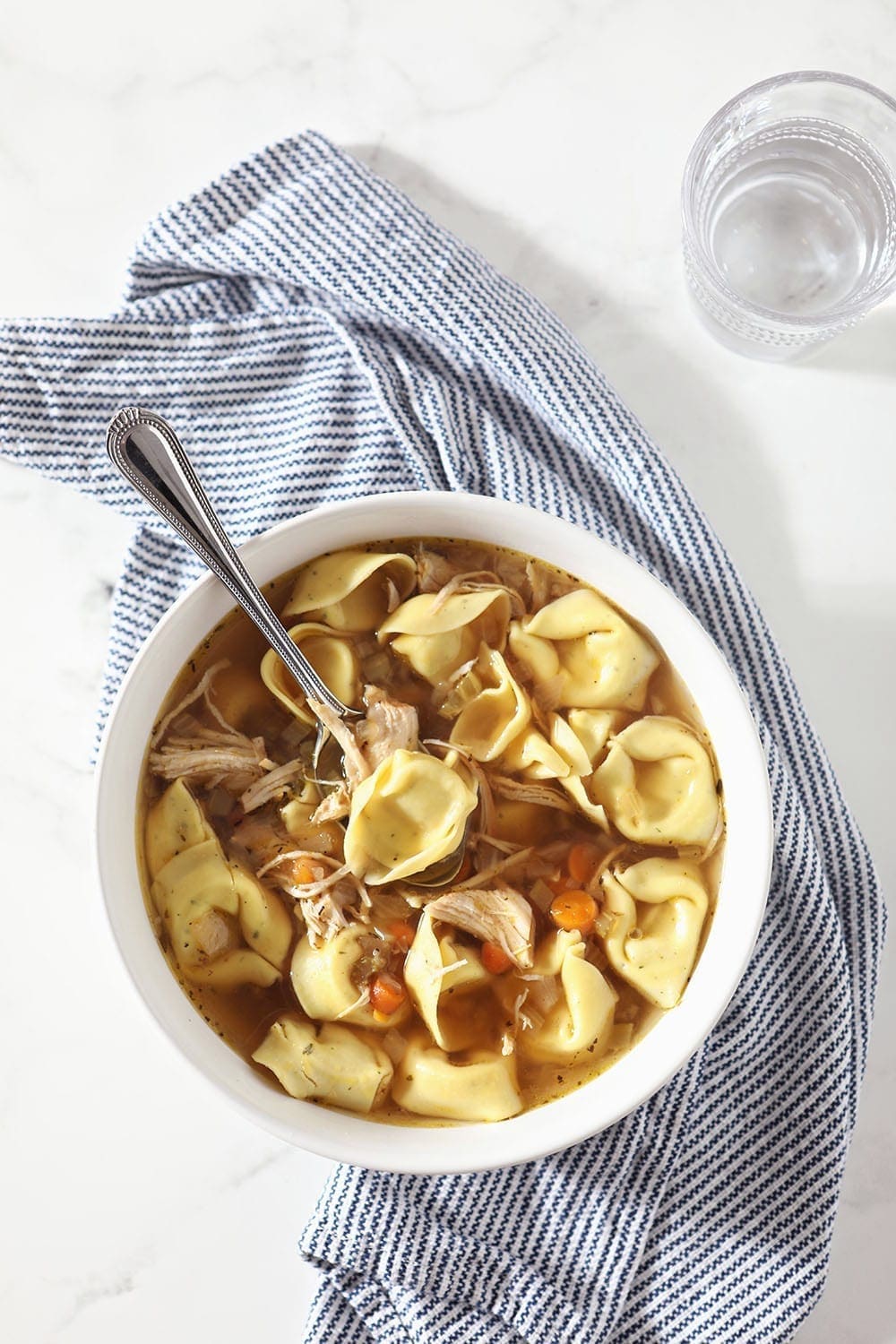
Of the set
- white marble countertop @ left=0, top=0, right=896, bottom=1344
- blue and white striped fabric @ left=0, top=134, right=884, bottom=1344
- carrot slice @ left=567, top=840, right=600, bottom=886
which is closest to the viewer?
carrot slice @ left=567, top=840, right=600, bottom=886

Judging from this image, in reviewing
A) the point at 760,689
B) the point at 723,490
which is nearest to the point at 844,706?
the point at 760,689

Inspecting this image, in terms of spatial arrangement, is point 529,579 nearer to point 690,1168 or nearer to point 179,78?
point 690,1168

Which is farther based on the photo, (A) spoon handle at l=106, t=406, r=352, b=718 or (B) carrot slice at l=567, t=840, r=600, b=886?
(B) carrot slice at l=567, t=840, r=600, b=886

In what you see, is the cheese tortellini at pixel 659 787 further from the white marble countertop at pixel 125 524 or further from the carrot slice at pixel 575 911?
the white marble countertop at pixel 125 524

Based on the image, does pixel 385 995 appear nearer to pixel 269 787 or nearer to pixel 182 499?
pixel 269 787

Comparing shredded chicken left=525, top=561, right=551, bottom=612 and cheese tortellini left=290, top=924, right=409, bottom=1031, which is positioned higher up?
shredded chicken left=525, top=561, right=551, bottom=612

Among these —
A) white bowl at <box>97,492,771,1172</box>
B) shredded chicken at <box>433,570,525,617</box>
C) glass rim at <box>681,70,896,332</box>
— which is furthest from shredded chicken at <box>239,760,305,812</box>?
glass rim at <box>681,70,896,332</box>

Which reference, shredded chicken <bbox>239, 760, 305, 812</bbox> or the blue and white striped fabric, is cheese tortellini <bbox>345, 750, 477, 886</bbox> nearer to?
shredded chicken <bbox>239, 760, 305, 812</bbox>
